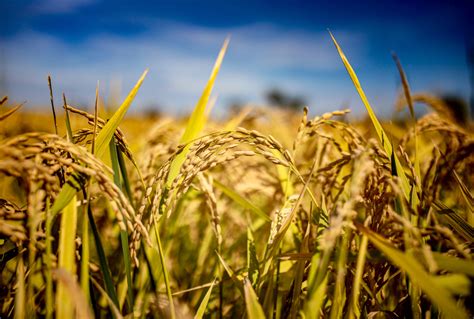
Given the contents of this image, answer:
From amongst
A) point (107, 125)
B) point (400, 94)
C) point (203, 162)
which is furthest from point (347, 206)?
point (400, 94)

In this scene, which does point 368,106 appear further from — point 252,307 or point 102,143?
point 102,143

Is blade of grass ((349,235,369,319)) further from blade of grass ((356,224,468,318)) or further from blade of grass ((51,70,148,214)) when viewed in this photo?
blade of grass ((51,70,148,214))

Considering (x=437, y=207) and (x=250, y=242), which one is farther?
(x=250, y=242)

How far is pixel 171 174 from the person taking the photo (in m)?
0.73

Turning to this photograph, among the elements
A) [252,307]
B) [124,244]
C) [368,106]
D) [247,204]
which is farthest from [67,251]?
[368,106]

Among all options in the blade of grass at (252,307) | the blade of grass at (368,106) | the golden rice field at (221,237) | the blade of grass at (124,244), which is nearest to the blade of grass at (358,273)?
the golden rice field at (221,237)

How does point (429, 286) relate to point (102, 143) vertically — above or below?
below

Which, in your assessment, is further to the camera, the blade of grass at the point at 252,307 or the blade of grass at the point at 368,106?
the blade of grass at the point at 368,106

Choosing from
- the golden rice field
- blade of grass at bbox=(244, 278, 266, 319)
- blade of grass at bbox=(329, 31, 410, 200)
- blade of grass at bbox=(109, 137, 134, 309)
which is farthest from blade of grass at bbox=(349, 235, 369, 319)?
blade of grass at bbox=(109, 137, 134, 309)

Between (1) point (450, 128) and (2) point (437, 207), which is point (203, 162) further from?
(1) point (450, 128)

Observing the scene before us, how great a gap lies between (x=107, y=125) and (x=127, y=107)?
0.10 meters

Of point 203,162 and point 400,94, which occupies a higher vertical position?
point 400,94

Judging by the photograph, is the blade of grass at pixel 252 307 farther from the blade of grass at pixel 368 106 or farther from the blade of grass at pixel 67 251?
the blade of grass at pixel 368 106

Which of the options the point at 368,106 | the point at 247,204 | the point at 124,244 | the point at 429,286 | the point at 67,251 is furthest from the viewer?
the point at 247,204
